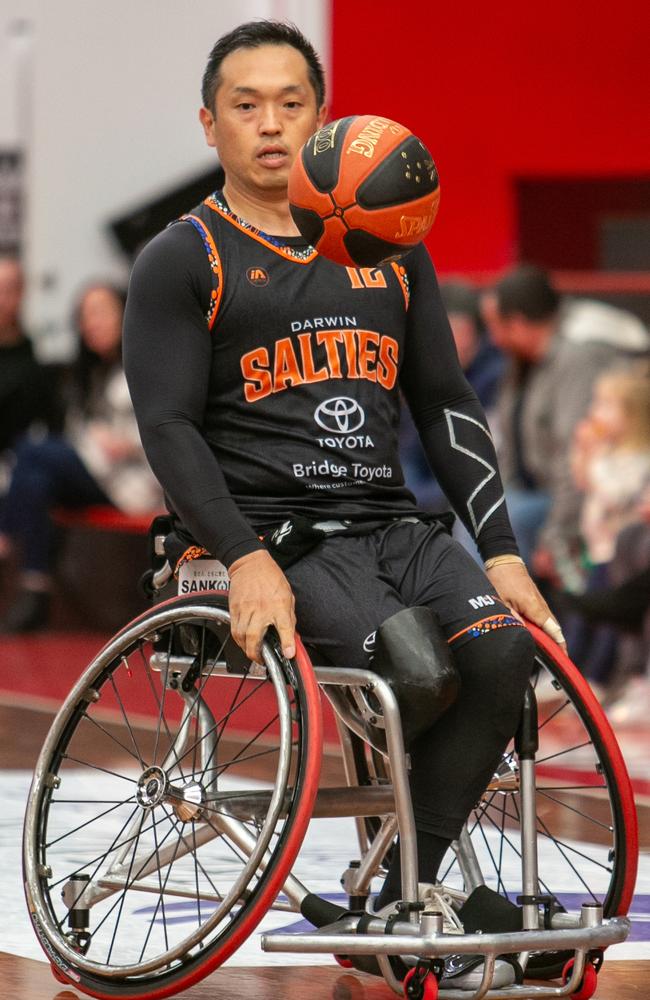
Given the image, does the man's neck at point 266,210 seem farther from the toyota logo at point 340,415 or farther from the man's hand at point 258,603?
the man's hand at point 258,603

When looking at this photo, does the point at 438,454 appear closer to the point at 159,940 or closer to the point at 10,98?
the point at 159,940

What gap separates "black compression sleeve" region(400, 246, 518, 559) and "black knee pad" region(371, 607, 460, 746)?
42cm

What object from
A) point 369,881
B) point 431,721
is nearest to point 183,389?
point 431,721

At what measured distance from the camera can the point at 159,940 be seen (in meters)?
3.65

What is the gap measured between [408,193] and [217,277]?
373mm

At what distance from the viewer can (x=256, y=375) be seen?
3391mm

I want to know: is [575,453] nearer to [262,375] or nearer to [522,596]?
[522,596]

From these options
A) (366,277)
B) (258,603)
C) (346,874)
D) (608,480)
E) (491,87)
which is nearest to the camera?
(258,603)

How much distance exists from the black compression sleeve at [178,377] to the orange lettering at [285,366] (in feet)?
0.39

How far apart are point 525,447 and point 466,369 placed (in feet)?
2.22

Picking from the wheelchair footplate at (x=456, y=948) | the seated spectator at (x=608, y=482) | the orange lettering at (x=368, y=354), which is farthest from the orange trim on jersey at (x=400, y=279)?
the seated spectator at (x=608, y=482)

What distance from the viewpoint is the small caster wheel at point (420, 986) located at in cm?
301

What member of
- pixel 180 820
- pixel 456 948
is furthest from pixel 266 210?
pixel 456 948

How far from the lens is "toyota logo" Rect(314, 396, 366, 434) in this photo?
11.1 feet
